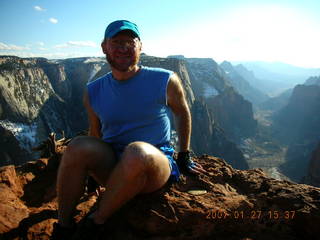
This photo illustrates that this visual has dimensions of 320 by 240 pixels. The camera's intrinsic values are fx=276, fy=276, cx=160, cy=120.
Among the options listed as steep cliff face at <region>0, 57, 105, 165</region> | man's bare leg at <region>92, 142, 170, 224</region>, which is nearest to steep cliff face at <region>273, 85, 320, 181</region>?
steep cliff face at <region>0, 57, 105, 165</region>

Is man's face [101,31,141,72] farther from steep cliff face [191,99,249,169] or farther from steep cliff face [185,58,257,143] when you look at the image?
steep cliff face [185,58,257,143]

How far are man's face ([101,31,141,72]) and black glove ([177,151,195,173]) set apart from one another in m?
1.46

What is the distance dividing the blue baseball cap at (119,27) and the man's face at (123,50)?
0.07 meters

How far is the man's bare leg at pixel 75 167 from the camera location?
328 centimetres

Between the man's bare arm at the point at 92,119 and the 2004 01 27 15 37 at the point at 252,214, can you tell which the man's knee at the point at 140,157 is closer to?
the 2004 01 27 15 37 at the point at 252,214

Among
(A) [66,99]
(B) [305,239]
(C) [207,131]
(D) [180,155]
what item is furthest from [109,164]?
(C) [207,131]

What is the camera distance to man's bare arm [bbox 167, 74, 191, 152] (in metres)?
3.93

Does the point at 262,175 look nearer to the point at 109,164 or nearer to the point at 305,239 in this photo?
the point at 305,239

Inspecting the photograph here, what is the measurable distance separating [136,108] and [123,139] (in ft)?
1.52

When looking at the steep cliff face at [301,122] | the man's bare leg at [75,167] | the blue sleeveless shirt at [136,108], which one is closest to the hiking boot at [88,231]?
the man's bare leg at [75,167]

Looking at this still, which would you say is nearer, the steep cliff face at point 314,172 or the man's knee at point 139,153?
the man's knee at point 139,153

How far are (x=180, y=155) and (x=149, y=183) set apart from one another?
85 centimetres

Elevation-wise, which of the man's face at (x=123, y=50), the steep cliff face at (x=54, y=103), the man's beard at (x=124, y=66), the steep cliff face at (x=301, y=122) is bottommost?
the steep cliff face at (x=301, y=122)

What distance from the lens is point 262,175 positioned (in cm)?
524
